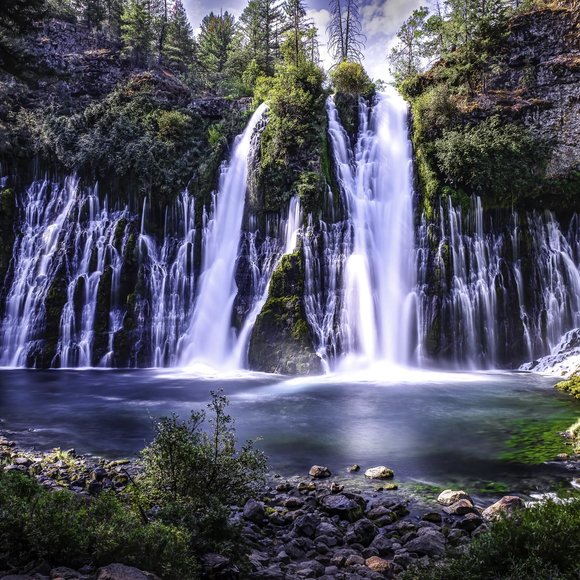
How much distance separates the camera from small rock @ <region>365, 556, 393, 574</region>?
488 cm

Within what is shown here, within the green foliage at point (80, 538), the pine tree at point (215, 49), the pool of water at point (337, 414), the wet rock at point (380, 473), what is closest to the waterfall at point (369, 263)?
the pool of water at point (337, 414)

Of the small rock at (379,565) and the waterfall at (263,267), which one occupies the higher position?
the waterfall at (263,267)

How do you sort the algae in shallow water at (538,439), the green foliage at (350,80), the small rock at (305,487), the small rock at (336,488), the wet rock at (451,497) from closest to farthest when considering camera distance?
the wet rock at (451,497) → the small rock at (336,488) → the small rock at (305,487) → the algae in shallow water at (538,439) → the green foliage at (350,80)

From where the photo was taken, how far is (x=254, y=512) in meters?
6.25

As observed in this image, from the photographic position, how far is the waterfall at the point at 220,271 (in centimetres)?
2244

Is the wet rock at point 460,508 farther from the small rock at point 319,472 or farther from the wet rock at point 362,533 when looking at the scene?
the small rock at point 319,472

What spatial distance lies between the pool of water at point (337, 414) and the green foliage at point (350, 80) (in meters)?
17.2

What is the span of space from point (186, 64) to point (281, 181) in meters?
32.1

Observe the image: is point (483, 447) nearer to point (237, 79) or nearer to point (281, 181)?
point (281, 181)

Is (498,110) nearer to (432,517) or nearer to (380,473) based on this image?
(380,473)

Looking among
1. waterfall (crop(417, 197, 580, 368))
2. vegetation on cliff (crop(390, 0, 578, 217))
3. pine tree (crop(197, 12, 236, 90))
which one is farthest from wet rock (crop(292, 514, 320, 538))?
pine tree (crop(197, 12, 236, 90))

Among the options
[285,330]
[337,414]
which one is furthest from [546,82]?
[337,414]

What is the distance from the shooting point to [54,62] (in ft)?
110

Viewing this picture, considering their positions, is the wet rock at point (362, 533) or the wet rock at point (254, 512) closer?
the wet rock at point (362, 533)
